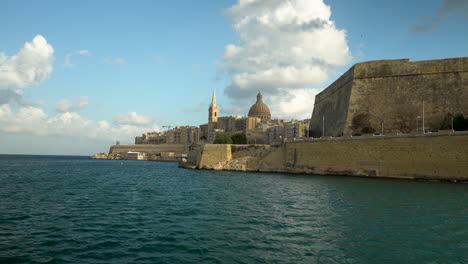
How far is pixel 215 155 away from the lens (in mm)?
40250

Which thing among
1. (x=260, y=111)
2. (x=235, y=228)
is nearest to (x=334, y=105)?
(x=235, y=228)

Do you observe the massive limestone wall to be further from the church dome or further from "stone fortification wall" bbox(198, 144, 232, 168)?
the church dome

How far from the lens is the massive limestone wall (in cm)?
3200

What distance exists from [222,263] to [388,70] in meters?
33.1

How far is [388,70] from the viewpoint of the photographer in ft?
115

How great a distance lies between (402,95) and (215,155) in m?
20.8

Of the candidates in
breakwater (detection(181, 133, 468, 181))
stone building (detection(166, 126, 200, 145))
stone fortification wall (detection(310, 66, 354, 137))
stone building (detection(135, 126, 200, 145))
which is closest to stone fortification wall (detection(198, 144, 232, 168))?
breakwater (detection(181, 133, 468, 181))

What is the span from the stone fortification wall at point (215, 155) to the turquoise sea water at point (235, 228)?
21.8 meters

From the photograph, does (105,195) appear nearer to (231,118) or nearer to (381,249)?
(381,249)

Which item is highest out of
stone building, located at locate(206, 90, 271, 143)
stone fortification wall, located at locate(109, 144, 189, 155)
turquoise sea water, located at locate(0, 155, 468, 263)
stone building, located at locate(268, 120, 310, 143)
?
stone building, located at locate(206, 90, 271, 143)

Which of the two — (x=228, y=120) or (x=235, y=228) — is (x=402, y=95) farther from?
(x=228, y=120)

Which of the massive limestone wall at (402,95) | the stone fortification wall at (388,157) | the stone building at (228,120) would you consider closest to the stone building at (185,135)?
the stone building at (228,120)

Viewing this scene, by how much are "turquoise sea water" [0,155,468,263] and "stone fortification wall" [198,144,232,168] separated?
21.8 meters

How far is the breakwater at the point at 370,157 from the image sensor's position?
80.0ft
